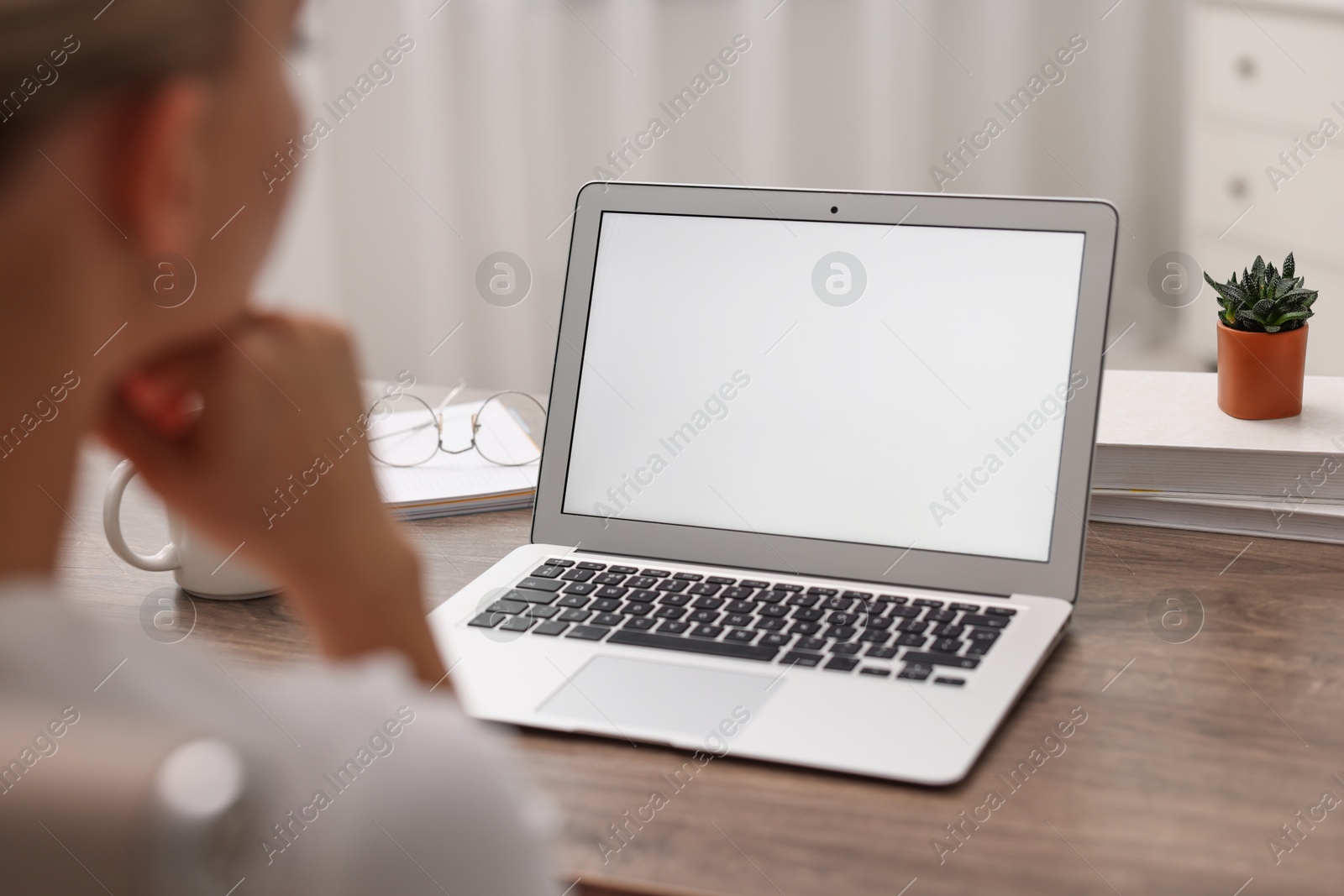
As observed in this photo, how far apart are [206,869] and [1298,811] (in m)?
0.52

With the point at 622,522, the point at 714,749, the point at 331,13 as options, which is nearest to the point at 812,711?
the point at 714,749

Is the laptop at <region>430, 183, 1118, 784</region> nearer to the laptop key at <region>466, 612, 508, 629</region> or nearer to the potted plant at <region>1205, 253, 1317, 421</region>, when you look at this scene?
the laptop key at <region>466, 612, 508, 629</region>

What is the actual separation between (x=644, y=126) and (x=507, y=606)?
2.25 m

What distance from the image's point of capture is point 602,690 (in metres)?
0.77

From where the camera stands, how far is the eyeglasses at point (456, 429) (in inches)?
50.8

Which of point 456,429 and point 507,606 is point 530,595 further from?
point 456,429

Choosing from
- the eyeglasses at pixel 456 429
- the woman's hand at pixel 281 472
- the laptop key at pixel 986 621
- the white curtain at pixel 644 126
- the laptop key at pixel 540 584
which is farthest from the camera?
the white curtain at pixel 644 126

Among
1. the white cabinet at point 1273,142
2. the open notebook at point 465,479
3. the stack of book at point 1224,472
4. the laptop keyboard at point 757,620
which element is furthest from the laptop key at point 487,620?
the white cabinet at point 1273,142

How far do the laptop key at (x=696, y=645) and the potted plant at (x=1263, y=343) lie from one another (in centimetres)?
57

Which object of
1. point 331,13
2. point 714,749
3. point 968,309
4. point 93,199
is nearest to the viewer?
point 93,199

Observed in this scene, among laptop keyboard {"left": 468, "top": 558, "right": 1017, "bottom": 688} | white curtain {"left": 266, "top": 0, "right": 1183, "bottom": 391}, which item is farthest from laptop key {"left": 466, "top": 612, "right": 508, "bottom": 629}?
white curtain {"left": 266, "top": 0, "right": 1183, "bottom": 391}

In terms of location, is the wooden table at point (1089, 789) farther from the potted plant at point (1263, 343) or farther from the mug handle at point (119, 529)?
the potted plant at point (1263, 343)

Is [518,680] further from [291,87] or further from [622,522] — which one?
[291,87]

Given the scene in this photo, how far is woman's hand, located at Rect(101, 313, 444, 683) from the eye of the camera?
0.48 m
